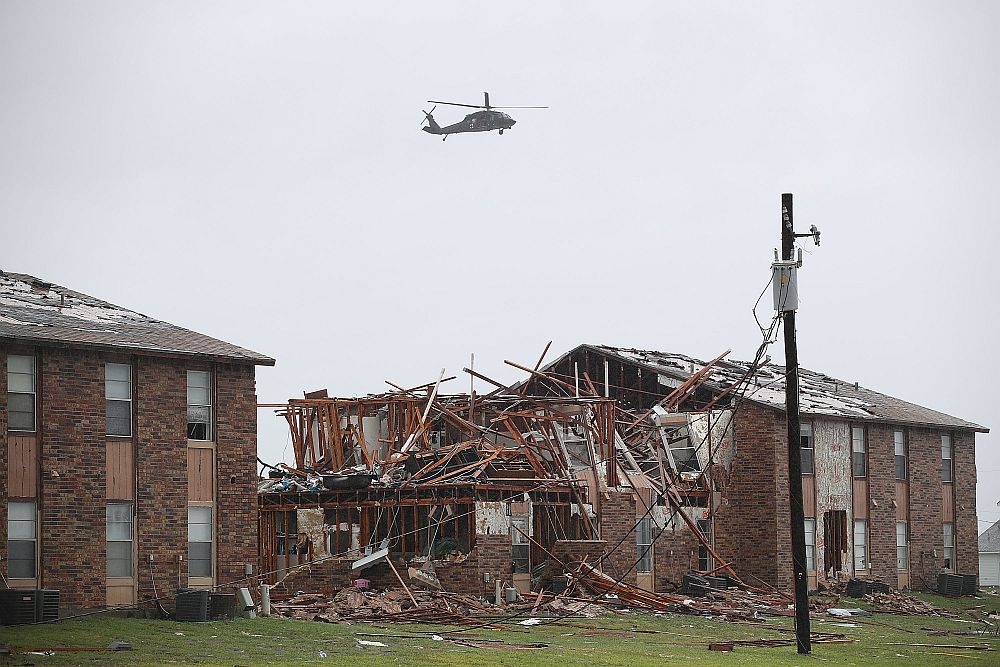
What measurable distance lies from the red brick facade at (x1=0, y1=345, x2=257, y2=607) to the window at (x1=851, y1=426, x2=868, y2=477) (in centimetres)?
2270

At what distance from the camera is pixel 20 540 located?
89.3 feet

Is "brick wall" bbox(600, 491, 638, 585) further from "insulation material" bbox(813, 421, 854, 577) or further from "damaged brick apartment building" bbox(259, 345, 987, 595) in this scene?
"insulation material" bbox(813, 421, 854, 577)

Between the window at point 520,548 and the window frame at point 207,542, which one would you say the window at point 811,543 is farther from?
the window frame at point 207,542

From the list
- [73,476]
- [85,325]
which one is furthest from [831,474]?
[73,476]

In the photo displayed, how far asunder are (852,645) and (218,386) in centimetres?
1433

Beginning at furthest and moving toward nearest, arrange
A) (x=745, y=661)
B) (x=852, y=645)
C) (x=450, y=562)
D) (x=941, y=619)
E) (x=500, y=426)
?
(x=500, y=426) → (x=941, y=619) → (x=450, y=562) → (x=852, y=645) → (x=745, y=661)

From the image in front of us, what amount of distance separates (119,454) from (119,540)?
5.82 feet

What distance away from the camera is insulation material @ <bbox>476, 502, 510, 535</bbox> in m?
35.0

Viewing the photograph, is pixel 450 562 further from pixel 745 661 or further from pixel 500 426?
pixel 745 661

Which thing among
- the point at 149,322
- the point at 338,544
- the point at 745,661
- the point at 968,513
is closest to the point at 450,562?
the point at 338,544

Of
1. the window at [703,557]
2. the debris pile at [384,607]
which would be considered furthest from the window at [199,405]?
the window at [703,557]

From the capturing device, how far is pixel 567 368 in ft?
160

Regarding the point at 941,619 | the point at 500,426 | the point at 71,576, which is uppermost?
the point at 500,426

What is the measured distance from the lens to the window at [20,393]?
89.9 ft
